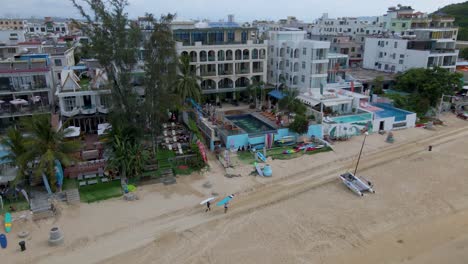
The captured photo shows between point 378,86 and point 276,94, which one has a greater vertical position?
point 378,86

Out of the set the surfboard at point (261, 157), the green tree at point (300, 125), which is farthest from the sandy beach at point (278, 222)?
the green tree at point (300, 125)

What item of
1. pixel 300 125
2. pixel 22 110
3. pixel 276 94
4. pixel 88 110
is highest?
pixel 22 110

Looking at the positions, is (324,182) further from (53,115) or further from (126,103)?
(53,115)

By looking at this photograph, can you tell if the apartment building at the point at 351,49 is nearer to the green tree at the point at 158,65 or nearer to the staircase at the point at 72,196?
the green tree at the point at 158,65

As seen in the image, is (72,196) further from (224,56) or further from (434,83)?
(434,83)

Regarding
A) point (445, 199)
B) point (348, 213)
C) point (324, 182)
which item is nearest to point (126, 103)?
point (324, 182)

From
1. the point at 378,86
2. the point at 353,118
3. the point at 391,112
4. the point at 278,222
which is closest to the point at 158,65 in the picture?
the point at 278,222
